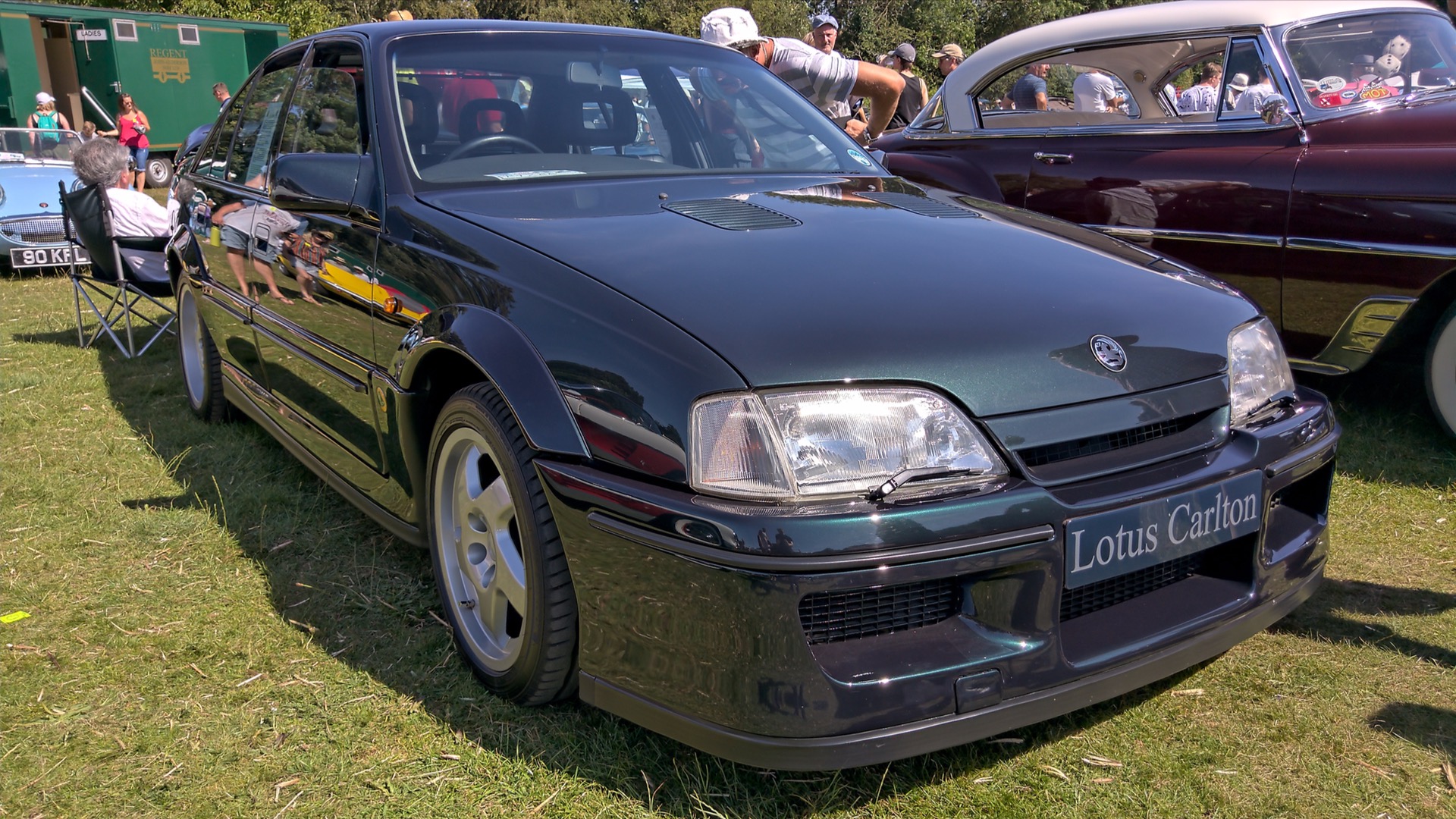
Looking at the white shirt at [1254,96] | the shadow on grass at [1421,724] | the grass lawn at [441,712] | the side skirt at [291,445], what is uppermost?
the white shirt at [1254,96]

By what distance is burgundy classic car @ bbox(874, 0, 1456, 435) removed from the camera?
12.9 feet

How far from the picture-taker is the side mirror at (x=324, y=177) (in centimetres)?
284

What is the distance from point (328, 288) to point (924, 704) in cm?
208

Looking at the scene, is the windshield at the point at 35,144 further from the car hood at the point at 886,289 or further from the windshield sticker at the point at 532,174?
the car hood at the point at 886,289

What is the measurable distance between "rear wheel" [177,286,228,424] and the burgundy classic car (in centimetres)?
341

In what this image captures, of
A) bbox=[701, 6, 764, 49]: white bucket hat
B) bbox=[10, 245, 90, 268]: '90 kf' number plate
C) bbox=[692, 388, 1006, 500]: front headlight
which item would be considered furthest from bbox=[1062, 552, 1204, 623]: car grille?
bbox=[10, 245, 90, 268]: '90 kf' number plate

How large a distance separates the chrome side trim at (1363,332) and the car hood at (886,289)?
188cm

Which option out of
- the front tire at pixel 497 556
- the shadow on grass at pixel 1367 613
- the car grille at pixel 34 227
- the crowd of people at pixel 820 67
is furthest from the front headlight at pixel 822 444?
the car grille at pixel 34 227

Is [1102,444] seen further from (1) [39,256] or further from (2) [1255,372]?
(1) [39,256]

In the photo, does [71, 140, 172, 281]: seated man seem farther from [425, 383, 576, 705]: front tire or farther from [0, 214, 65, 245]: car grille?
[425, 383, 576, 705]: front tire

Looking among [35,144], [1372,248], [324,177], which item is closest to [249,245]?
[324,177]

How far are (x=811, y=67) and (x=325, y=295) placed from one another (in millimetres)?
4016

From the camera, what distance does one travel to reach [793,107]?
3561 millimetres

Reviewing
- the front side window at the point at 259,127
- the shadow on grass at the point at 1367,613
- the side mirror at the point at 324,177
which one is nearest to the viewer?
the shadow on grass at the point at 1367,613
